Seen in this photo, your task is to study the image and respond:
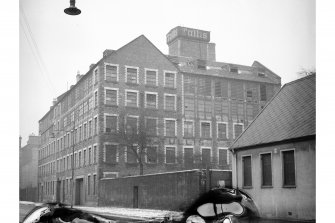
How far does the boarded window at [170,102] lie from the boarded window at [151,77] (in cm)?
27

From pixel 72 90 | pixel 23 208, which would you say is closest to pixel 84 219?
pixel 23 208

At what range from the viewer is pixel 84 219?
5.75m

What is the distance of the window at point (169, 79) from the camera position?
603cm

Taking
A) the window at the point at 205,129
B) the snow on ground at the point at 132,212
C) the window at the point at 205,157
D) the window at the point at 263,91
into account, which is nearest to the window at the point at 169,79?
the window at the point at 205,129

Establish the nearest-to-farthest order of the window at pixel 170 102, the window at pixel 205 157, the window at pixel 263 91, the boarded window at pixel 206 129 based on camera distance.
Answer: the window at pixel 205 157, the boarded window at pixel 206 129, the window at pixel 170 102, the window at pixel 263 91

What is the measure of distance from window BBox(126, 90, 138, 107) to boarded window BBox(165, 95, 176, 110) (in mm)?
424

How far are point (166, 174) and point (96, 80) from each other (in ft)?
5.23

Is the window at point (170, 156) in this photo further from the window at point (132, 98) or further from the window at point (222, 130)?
the window at point (132, 98)

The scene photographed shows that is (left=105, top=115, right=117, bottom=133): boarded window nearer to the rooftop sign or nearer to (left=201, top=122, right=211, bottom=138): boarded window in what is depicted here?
(left=201, top=122, right=211, bottom=138): boarded window

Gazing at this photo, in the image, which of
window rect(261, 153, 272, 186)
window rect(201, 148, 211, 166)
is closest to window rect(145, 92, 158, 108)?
window rect(201, 148, 211, 166)

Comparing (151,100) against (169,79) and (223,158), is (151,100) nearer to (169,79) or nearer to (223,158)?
(169,79)

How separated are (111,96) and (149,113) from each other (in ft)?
1.94

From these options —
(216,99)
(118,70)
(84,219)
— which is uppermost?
(118,70)
